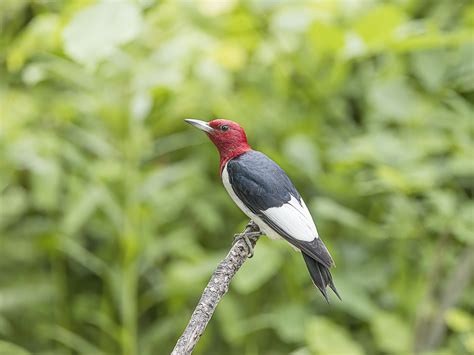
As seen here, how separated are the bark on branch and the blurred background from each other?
1.29 m

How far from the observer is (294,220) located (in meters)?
1.12

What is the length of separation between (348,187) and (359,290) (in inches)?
16.5

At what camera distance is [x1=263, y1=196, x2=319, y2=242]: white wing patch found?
3.58ft

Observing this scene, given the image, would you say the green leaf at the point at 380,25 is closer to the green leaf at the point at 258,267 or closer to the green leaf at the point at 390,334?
the green leaf at the point at 258,267

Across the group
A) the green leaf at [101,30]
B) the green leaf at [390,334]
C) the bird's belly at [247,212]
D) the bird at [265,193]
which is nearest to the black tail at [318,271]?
the bird at [265,193]

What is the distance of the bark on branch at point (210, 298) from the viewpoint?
785mm

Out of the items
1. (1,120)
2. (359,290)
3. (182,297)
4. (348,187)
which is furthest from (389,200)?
(1,120)

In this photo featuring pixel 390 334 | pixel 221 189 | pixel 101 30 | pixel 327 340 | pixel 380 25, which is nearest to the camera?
pixel 101 30

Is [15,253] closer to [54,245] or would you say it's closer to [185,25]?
[54,245]

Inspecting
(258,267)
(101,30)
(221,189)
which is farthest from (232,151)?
(221,189)

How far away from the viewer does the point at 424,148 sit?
2.48 meters

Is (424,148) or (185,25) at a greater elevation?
(185,25)

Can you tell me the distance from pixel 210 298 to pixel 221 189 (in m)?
2.14

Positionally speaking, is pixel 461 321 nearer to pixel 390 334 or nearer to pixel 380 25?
pixel 390 334
